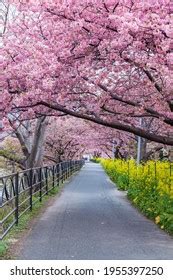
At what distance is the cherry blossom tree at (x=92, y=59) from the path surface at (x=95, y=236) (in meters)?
2.73

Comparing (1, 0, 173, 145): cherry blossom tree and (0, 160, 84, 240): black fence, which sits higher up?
(1, 0, 173, 145): cherry blossom tree

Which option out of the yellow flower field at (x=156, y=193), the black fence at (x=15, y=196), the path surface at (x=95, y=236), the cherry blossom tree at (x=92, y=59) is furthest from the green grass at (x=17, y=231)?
the yellow flower field at (x=156, y=193)

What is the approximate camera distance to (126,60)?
11336mm

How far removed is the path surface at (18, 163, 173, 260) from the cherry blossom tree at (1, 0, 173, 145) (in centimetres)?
273

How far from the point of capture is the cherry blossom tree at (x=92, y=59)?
9805 mm

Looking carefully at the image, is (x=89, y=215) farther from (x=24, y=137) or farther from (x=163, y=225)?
(x=24, y=137)

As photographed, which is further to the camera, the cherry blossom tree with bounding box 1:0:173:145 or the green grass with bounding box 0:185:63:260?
the cherry blossom tree with bounding box 1:0:173:145

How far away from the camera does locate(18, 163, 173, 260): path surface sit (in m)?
8.55

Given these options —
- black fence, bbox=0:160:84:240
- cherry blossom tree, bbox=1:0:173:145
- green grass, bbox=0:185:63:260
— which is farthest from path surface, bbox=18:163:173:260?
cherry blossom tree, bbox=1:0:173:145

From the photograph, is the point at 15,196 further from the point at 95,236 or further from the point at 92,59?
the point at 92,59

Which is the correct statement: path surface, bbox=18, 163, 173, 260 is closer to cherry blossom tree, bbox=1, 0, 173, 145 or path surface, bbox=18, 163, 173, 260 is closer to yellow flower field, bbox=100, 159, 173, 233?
yellow flower field, bbox=100, 159, 173, 233

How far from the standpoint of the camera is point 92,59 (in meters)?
11.6

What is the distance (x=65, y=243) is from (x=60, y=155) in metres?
38.0

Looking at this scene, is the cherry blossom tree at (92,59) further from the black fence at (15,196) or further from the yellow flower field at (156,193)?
the black fence at (15,196)
